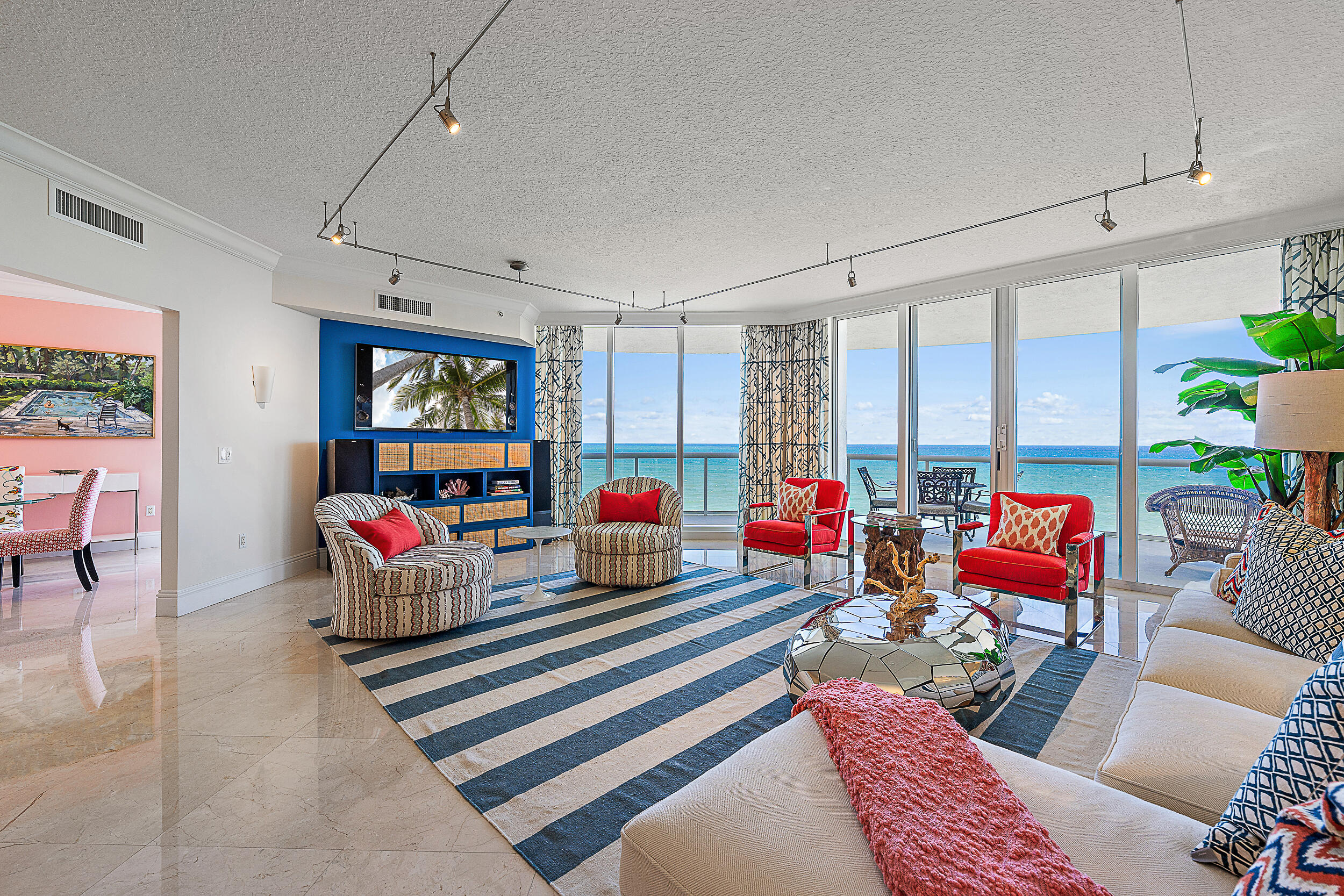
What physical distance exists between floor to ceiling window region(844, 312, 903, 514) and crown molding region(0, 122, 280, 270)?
594 cm

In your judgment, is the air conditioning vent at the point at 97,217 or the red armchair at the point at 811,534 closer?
the air conditioning vent at the point at 97,217

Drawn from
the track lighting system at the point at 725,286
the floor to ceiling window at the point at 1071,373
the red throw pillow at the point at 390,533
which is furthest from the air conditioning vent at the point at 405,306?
the floor to ceiling window at the point at 1071,373

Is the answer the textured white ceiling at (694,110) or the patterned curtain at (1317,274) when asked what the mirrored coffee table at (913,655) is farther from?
the patterned curtain at (1317,274)

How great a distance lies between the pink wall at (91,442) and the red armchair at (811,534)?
19.9ft

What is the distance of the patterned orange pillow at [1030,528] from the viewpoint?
12.9 ft

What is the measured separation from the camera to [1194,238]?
4.41 metres

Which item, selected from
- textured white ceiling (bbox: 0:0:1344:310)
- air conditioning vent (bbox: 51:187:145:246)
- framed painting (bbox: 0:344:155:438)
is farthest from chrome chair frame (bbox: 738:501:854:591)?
framed painting (bbox: 0:344:155:438)

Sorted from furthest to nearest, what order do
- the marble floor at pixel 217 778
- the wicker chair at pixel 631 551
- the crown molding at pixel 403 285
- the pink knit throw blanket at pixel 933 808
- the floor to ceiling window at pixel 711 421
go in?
the floor to ceiling window at pixel 711 421, the crown molding at pixel 403 285, the wicker chair at pixel 631 551, the marble floor at pixel 217 778, the pink knit throw blanket at pixel 933 808

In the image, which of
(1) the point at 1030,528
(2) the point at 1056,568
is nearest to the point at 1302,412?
(2) the point at 1056,568

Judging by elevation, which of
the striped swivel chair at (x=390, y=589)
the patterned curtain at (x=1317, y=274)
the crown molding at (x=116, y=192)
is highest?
the crown molding at (x=116, y=192)

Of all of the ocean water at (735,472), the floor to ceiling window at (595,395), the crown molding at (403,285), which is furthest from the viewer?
the floor to ceiling window at (595,395)

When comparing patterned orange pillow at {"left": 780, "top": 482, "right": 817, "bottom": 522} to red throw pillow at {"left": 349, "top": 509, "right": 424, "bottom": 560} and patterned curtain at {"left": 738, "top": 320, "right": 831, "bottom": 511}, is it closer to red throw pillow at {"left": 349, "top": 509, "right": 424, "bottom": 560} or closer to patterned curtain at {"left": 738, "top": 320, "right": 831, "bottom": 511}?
patterned curtain at {"left": 738, "top": 320, "right": 831, "bottom": 511}

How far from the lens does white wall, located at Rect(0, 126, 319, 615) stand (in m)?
3.29

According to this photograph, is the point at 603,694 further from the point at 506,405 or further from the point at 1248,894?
the point at 506,405
